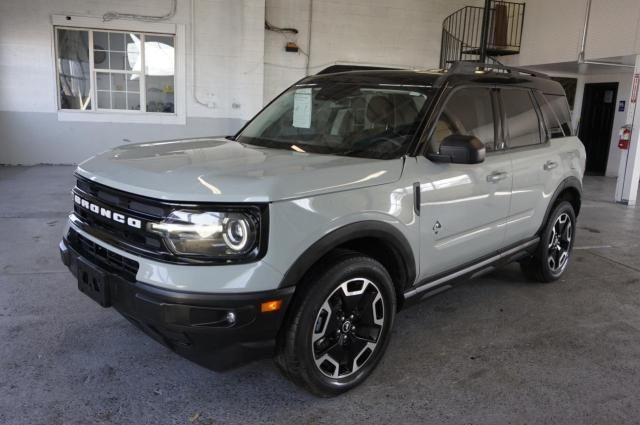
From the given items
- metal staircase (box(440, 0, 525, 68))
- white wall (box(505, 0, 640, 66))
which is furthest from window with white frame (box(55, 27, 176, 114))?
white wall (box(505, 0, 640, 66))

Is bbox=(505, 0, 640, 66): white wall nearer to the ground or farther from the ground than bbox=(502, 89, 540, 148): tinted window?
farther from the ground

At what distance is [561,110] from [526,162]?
1079 mm

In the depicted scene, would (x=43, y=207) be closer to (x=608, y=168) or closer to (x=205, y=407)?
(x=205, y=407)

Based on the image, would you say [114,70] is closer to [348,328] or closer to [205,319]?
[348,328]

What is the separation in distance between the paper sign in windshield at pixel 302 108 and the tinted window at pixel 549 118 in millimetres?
1948

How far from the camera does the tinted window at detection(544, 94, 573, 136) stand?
4488 millimetres

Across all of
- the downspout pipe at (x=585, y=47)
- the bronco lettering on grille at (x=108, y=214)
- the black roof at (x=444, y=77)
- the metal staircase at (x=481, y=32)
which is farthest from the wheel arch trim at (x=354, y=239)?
the metal staircase at (x=481, y=32)

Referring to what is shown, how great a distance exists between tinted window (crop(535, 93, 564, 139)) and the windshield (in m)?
1.54

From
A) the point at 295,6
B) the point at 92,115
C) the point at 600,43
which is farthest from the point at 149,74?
the point at 600,43

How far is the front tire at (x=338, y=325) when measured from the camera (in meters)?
2.50

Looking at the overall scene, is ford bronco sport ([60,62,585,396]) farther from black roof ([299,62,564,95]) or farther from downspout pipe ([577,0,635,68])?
downspout pipe ([577,0,635,68])

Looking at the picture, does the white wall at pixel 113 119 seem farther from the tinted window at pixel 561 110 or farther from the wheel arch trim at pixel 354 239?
the wheel arch trim at pixel 354 239

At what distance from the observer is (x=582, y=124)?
13.7m

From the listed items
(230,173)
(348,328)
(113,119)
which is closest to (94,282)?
(230,173)
